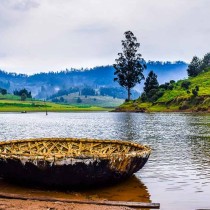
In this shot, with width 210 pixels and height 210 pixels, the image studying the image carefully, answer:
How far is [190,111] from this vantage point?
11188cm

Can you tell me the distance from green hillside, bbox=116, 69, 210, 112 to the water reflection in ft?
306

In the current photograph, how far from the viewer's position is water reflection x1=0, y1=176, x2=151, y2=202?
1468 centimetres

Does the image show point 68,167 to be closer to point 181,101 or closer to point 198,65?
point 181,101

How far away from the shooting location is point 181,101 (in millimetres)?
118125

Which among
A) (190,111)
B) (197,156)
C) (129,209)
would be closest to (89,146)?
(197,156)

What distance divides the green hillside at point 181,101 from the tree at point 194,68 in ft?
49.9

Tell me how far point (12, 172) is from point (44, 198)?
9.40 feet

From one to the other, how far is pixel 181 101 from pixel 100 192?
10574cm

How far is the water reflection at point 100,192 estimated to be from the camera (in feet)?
48.2

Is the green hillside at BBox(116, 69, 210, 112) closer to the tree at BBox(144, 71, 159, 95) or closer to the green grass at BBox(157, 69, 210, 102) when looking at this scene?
the green grass at BBox(157, 69, 210, 102)

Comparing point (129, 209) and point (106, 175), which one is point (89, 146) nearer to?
point (106, 175)

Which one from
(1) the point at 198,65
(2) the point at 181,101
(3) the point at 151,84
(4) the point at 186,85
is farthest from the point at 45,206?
(1) the point at 198,65

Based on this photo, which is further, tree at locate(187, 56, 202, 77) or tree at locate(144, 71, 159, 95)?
tree at locate(187, 56, 202, 77)

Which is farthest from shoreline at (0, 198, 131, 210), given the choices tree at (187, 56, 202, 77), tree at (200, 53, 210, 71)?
tree at (200, 53, 210, 71)
